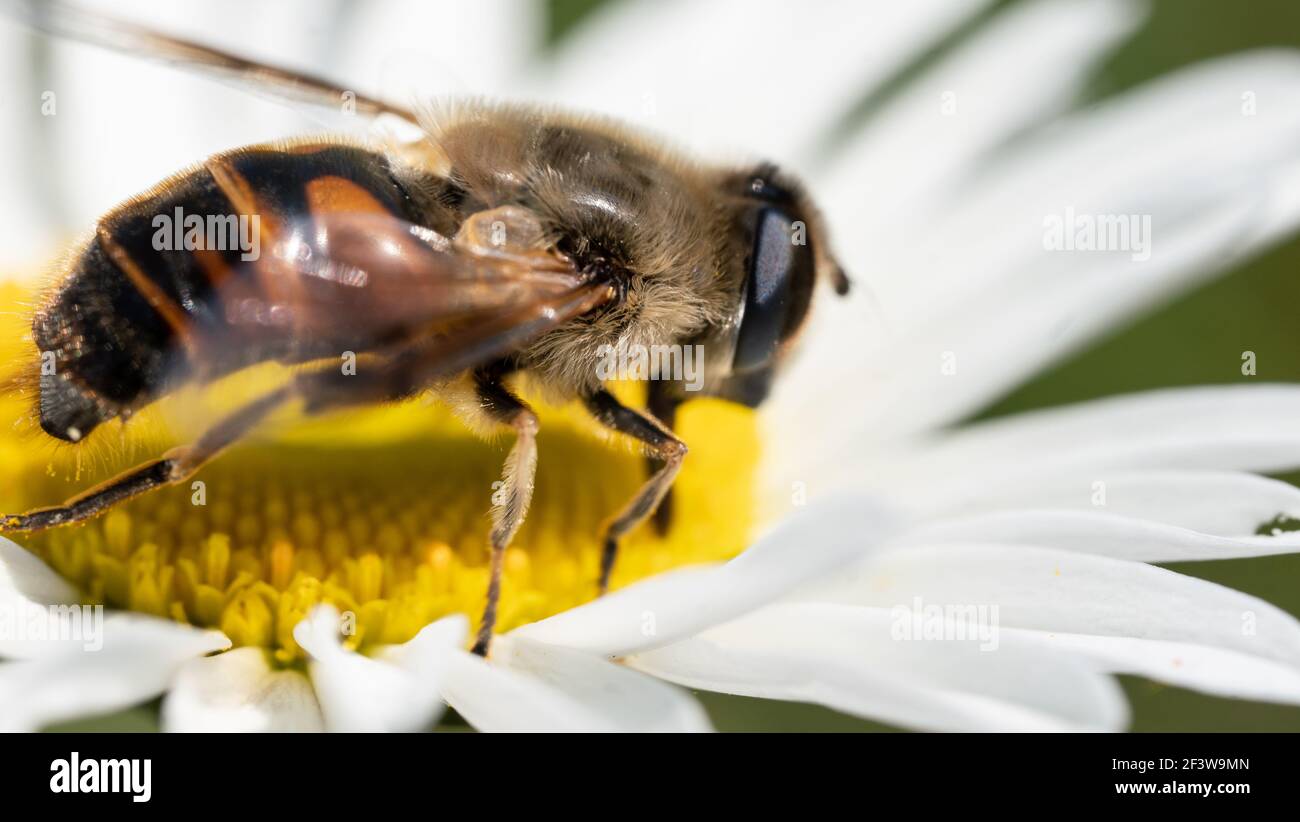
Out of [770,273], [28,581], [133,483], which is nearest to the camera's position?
[133,483]

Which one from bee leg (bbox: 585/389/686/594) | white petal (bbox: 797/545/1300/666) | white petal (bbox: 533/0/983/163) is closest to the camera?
white petal (bbox: 797/545/1300/666)

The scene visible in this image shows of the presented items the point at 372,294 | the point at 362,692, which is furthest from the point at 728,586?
the point at 372,294

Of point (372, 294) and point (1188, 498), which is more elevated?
point (372, 294)

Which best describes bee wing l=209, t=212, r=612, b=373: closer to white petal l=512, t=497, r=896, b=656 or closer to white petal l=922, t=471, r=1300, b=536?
white petal l=512, t=497, r=896, b=656

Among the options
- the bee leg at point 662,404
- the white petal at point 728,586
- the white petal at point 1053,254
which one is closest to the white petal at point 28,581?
the white petal at point 728,586

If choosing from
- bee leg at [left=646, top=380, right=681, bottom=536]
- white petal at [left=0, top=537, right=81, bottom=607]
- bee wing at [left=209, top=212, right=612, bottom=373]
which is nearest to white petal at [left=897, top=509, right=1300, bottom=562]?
bee leg at [left=646, top=380, right=681, bottom=536]

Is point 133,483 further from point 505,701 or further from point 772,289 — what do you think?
point 772,289

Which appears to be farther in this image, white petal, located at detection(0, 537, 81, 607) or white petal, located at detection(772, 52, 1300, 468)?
white petal, located at detection(772, 52, 1300, 468)
